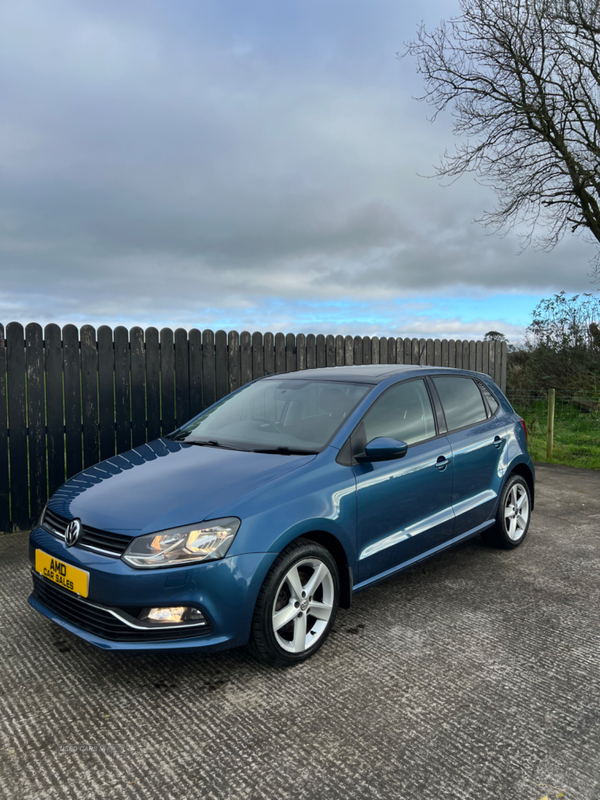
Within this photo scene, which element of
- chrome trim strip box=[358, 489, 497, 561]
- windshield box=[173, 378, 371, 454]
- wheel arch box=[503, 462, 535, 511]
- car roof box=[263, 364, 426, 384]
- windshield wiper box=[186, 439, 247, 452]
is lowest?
chrome trim strip box=[358, 489, 497, 561]

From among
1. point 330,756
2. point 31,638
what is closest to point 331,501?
point 330,756

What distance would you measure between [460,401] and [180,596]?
2.76m

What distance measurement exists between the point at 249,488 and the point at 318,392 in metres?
1.27

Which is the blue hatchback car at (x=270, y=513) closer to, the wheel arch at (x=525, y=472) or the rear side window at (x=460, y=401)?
the rear side window at (x=460, y=401)

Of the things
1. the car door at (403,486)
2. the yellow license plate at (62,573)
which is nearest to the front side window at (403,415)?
the car door at (403,486)

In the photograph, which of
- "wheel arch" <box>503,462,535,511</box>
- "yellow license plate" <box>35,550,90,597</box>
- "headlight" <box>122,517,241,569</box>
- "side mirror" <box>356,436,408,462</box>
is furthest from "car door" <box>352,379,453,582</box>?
"yellow license plate" <box>35,550,90,597</box>

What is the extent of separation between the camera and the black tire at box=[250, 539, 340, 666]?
2756mm

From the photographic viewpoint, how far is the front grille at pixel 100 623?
104 inches

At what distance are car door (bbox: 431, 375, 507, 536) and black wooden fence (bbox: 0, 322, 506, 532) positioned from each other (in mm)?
3491

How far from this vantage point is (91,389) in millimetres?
6109

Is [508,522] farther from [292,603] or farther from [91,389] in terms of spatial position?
[91,389]

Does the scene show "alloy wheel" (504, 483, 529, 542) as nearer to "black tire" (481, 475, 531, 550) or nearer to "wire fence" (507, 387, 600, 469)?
"black tire" (481, 475, 531, 550)

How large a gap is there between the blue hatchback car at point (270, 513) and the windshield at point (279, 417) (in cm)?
1

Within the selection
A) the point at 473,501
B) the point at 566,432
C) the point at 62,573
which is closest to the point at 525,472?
the point at 473,501
